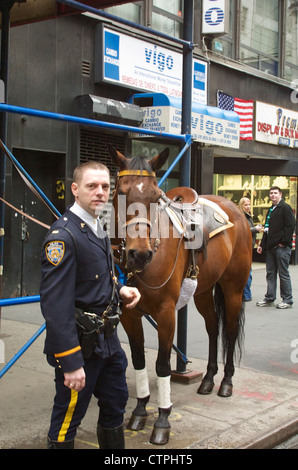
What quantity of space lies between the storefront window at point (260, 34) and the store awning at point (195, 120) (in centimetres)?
348

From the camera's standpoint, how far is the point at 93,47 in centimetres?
1109

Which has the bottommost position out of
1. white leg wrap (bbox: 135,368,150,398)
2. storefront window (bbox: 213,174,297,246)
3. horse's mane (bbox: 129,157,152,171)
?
white leg wrap (bbox: 135,368,150,398)

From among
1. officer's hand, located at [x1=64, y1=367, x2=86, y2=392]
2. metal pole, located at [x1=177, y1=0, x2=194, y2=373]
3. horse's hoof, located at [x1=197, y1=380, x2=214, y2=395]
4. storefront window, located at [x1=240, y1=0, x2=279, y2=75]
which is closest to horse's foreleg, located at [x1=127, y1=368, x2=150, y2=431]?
horse's hoof, located at [x1=197, y1=380, x2=214, y2=395]

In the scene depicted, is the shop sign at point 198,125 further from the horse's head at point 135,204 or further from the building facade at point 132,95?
the horse's head at point 135,204

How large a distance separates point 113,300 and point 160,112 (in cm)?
899

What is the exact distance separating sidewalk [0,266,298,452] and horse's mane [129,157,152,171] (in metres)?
2.03

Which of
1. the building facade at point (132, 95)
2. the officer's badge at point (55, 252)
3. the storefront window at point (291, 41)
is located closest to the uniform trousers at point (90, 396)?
the officer's badge at point (55, 252)

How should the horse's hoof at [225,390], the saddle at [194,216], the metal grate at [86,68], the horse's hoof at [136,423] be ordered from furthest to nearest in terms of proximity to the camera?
the metal grate at [86,68] < the horse's hoof at [225,390] < the saddle at [194,216] < the horse's hoof at [136,423]

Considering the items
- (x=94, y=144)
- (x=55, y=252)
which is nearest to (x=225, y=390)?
(x=55, y=252)

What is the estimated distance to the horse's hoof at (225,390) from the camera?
203 inches

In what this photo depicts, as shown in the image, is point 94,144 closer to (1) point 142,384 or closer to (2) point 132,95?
(2) point 132,95

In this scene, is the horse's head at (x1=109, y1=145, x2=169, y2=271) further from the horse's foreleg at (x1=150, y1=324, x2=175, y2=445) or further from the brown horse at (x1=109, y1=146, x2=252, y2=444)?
the horse's foreleg at (x1=150, y1=324, x2=175, y2=445)

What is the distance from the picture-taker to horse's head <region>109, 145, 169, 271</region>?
3658 mm
